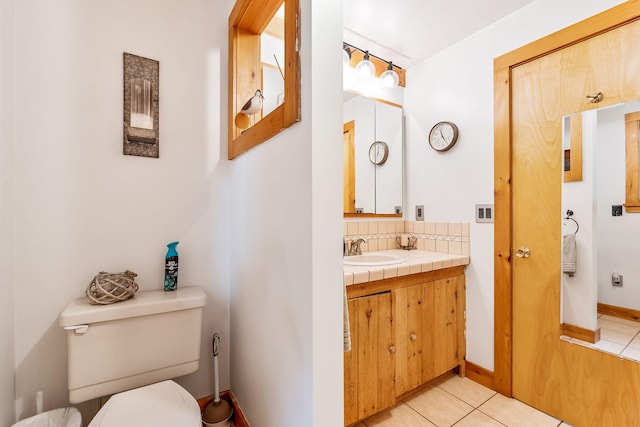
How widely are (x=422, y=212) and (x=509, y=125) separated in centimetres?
82

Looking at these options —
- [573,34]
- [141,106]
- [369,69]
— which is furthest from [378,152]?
[141,106]

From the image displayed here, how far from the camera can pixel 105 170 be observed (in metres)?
1.28

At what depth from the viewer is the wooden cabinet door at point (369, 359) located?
1329mm

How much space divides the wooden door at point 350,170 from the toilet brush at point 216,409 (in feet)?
3.99

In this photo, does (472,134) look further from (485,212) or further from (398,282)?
(398,282)

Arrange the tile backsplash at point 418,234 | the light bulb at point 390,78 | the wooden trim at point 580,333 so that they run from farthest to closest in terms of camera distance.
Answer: the light bulb at point 390,78
the tile backsplash at point 418,234
the wooden trim at point 580,333

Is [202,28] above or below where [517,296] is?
above

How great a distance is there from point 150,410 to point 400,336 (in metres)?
1.18

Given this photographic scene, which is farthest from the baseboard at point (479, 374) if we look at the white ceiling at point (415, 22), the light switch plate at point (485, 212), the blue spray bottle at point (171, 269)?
the white ceiling at point (415, 22)

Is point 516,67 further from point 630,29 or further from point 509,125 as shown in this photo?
point 630,29

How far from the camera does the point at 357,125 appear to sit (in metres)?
2.07

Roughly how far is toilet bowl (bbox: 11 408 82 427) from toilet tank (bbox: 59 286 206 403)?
0.28 feet

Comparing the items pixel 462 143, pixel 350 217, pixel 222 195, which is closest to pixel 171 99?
pixel 222 195

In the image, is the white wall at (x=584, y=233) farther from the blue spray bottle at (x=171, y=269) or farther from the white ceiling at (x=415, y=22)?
the blue spray bottle at (x=171, y=269)
